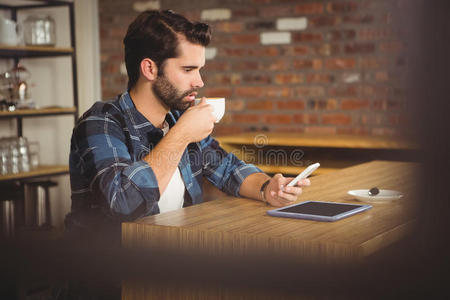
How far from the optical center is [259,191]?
57.9 inches

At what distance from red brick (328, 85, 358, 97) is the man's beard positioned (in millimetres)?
1787

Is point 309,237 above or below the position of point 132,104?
below

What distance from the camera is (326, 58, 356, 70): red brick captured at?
3160 millimetres

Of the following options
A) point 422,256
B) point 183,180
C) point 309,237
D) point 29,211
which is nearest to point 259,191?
point 183,180

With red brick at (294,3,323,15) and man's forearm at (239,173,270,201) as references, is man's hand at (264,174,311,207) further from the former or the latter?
red brick at (294,3,323,15)

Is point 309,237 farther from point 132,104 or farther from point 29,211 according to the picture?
point 29,211

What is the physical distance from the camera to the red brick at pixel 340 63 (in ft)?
10.4

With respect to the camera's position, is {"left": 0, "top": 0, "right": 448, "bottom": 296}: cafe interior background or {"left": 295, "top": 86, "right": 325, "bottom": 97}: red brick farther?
{"left": 295, "top": 86, "right": 325, "bottom": 97}: red brick

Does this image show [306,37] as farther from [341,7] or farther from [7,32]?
[7,32]

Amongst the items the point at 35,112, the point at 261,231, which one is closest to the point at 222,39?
the point at 35,112

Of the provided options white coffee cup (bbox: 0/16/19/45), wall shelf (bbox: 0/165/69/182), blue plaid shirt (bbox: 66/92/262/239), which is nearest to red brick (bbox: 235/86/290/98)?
wall shelf (bbox: 0/165/69/182)

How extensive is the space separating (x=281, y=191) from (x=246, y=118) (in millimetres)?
2133

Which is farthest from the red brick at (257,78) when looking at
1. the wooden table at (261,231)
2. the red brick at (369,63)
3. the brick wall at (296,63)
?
the wooden table at (261,231)

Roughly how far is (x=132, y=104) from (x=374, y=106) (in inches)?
76.4
